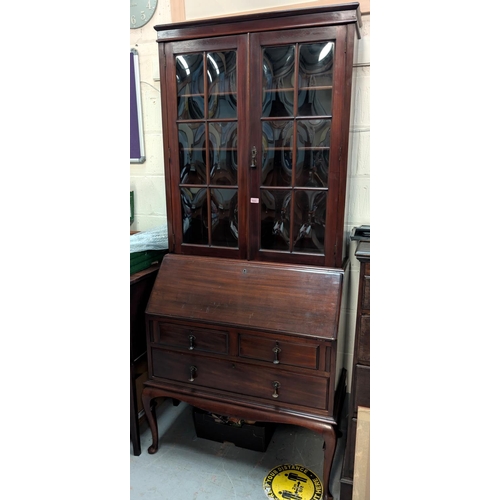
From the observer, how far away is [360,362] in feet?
4.24

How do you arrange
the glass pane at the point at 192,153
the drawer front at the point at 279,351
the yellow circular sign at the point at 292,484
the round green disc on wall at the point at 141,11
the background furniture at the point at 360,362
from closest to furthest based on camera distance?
the background furniture at the point at 360,362
the drawer front at the point at 279,351
the yellow circular sign at the point at 292,484
the glass pane at the point at 192,153
the round green disc on wall at the point at 141,11

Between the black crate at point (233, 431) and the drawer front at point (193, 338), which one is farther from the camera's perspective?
the black crate at point (233, 431)

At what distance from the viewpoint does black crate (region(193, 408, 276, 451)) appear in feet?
5.46

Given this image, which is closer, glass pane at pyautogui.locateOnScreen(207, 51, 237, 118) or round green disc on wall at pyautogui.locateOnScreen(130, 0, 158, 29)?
glass pane at pyautogui.locateOnScreen(207, 51, 237, 118)

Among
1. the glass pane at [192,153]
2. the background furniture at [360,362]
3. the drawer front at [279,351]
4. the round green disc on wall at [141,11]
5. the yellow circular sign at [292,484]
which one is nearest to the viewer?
the background furniture at [360,362]

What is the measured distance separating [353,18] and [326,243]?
31.4 inches

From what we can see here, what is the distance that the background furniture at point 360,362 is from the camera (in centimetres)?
123

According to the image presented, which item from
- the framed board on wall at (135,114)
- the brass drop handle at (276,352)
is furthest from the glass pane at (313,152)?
the framed board on wall at (135,114)

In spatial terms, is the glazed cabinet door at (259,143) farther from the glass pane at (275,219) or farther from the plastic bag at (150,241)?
the plastic bag at (150,241)

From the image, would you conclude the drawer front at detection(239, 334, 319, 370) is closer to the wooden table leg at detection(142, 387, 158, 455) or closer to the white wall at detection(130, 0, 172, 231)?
the wooden table leg at detection(142, 387, 158, 455)

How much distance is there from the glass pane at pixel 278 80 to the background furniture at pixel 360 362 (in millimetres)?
616

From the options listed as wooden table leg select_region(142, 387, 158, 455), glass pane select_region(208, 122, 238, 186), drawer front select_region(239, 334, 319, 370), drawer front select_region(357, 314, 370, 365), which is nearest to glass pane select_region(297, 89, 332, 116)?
glass pane select_region(208, 122, 238, 186)
